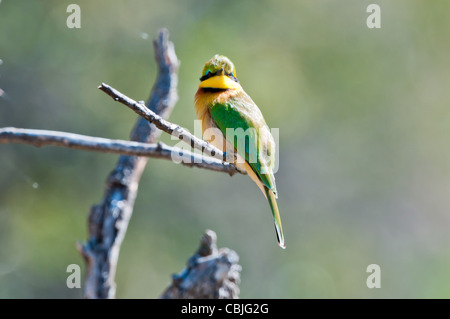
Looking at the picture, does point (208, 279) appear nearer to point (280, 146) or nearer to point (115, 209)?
point (115, 209)

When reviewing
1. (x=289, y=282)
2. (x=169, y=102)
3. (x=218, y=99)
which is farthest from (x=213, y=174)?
(x=218, y=99)

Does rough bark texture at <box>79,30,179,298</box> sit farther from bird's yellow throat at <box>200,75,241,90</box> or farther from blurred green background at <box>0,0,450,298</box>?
blurred green background at <box>0,0,450,298</box>

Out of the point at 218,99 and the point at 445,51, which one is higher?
the point at 445,51

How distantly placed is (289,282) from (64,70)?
158 inches

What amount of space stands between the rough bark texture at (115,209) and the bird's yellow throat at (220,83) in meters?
1.19

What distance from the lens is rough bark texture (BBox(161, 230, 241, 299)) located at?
9.26 ft

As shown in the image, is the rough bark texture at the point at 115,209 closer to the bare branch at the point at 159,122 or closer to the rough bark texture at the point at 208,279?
the rough bark texture at the point at 208,279

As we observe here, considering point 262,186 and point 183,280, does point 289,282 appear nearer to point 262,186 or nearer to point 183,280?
point 183,280

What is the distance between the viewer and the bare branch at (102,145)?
6.91ft

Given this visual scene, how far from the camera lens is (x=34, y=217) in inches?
272

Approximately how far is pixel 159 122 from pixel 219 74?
39 centimetres

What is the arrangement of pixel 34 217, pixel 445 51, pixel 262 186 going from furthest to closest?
pixel 445 51 → pixel 34 217 → pixel 262 186

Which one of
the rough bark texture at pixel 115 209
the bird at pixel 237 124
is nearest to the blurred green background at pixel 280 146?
the rough bark texture at pixel 115 209
